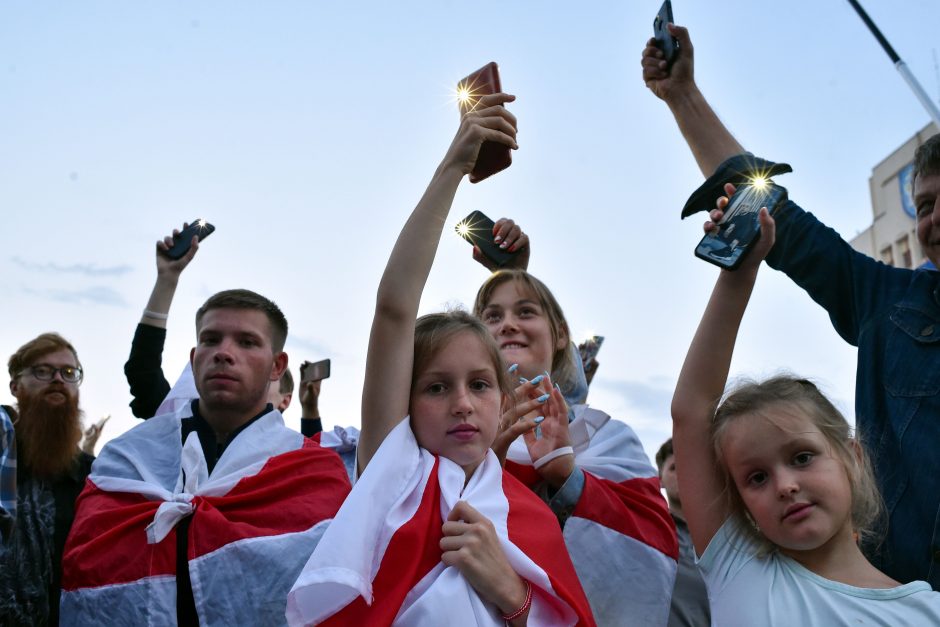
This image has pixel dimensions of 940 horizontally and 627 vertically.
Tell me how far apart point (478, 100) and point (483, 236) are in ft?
4.57

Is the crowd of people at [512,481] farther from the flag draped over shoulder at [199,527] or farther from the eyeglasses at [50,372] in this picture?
the eyeglasses at [50,372]

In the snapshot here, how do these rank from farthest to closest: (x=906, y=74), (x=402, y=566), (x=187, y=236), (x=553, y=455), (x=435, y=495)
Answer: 1. (x=906, y=74)
2. (x=187, y=236)
3. (x=553, y=455)
4. (x=435, y=495)
5. (x=402, y=566)

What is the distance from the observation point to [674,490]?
4.95 metres

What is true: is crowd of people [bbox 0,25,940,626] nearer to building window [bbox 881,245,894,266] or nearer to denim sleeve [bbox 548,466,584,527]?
denim sleeve [bbox 548,466,584,527]

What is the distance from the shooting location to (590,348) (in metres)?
5.06

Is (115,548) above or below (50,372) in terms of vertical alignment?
below

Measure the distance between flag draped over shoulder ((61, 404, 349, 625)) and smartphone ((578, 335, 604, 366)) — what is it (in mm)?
2033

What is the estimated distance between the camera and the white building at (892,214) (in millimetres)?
33344

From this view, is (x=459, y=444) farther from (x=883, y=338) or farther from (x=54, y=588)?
(x=54, y=588)

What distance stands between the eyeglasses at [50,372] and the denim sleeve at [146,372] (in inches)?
13.3

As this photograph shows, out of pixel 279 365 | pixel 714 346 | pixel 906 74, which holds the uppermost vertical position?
pixel 906 74

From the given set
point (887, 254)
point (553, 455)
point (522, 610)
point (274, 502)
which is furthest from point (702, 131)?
point (887, 254)

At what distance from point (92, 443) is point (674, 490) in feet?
13.3

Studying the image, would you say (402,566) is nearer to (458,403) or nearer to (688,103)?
(458,403)
